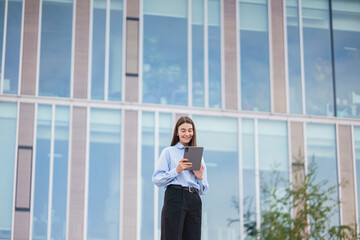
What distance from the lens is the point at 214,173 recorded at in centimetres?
1057

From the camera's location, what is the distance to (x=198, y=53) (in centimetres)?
1100

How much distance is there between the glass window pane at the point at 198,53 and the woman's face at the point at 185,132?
6353 mm

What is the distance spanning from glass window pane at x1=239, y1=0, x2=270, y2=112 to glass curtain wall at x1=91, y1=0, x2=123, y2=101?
210cm

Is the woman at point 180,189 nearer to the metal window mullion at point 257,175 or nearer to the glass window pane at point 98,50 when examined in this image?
the glass window pane at point 98,50

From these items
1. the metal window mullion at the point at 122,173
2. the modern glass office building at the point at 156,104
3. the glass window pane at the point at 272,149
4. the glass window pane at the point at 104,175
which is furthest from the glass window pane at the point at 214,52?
the glass window pane at the point at 104,175

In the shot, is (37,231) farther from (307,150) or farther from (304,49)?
(304,49)

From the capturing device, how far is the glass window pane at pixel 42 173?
32.2 feet

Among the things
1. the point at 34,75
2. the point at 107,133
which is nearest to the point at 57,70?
the point at 34,75

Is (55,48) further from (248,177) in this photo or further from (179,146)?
(179,146)

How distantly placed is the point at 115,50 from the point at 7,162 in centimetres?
248

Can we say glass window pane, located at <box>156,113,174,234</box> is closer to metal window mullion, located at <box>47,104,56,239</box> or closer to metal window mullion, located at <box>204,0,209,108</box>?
metal window mullion, located at <box>204,0,209,108</box>

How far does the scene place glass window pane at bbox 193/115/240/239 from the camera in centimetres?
1045

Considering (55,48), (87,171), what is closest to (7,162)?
(87,171)

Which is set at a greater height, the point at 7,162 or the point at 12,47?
the point at 12,47
